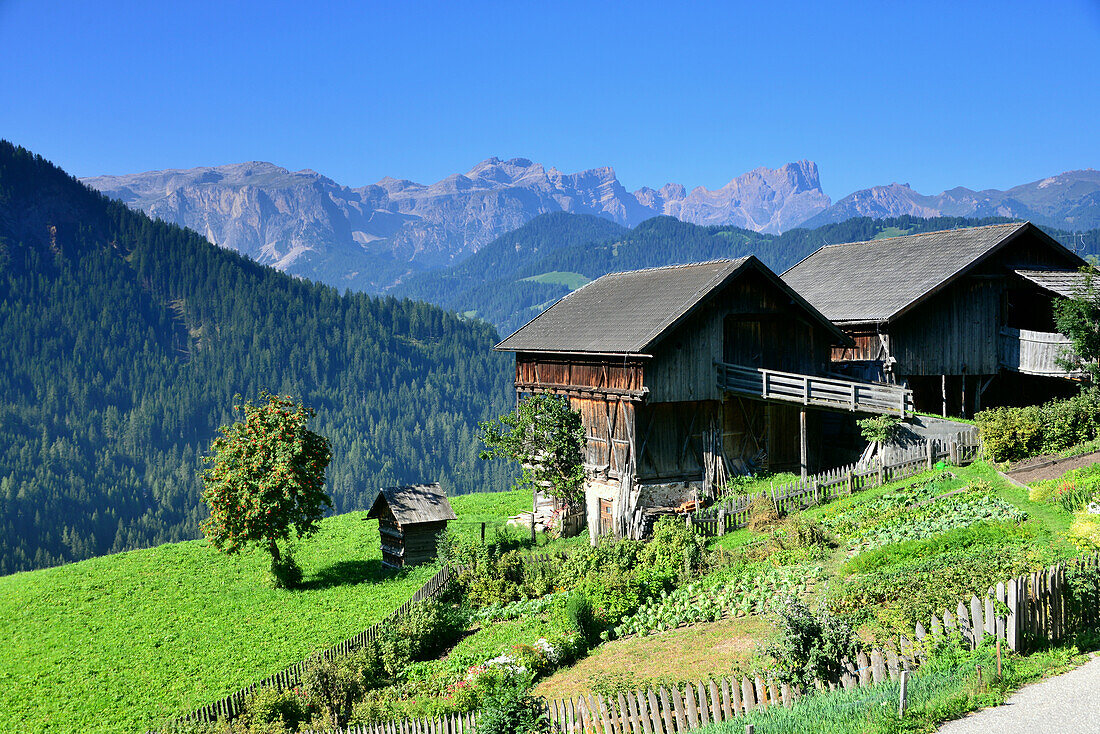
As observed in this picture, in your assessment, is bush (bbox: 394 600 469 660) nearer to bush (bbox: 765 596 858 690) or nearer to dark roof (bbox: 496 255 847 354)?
dark roof (bbox: 496 255 847 354)

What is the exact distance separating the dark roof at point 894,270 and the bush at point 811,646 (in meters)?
25.0

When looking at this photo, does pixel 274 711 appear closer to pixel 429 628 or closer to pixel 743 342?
pixel 429 628

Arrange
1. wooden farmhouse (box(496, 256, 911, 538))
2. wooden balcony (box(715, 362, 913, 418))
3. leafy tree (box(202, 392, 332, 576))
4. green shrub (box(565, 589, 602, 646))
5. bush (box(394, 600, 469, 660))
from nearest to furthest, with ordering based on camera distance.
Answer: green shrub (box(565, 589, 602, 646)), bush (box(394, 600, 469, 660)), wooden balcony (box(715, 362, 913, 418)), leafy tree (box(202, 392, 332, 576)), wooden farmhouse (box(496, 256, 911, 538))

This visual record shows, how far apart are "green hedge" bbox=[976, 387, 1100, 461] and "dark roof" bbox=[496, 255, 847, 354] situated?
32.6ft

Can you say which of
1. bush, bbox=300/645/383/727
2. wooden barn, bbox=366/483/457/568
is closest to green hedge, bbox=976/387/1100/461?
wooden barn, bbox=366/483/457/568

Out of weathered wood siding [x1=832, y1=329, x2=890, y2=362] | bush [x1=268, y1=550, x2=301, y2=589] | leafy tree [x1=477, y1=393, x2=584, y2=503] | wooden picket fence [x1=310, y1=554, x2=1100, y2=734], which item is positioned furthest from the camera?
weathered wood siding [x1=832, y1=329, x2=890, y2=362]

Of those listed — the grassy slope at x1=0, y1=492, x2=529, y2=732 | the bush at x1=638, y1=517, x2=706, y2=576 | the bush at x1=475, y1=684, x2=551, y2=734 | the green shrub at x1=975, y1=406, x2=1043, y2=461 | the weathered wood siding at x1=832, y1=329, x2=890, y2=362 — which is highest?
the weathered wood siding at x1=832, y1=329, x2=890, y2=362

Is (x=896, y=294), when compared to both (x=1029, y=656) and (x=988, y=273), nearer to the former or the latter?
(x=988, y=273)

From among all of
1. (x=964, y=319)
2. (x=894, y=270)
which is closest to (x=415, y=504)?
(x=894, y=270)

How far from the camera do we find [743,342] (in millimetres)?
35562

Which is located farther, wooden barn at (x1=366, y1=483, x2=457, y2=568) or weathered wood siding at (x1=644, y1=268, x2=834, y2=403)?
wooden barn at (x1=366, y1=483, x2=457, y2=568)

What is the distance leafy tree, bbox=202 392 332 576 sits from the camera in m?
32.6

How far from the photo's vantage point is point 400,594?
3109cm

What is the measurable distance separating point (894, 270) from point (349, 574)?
28.5 metres
